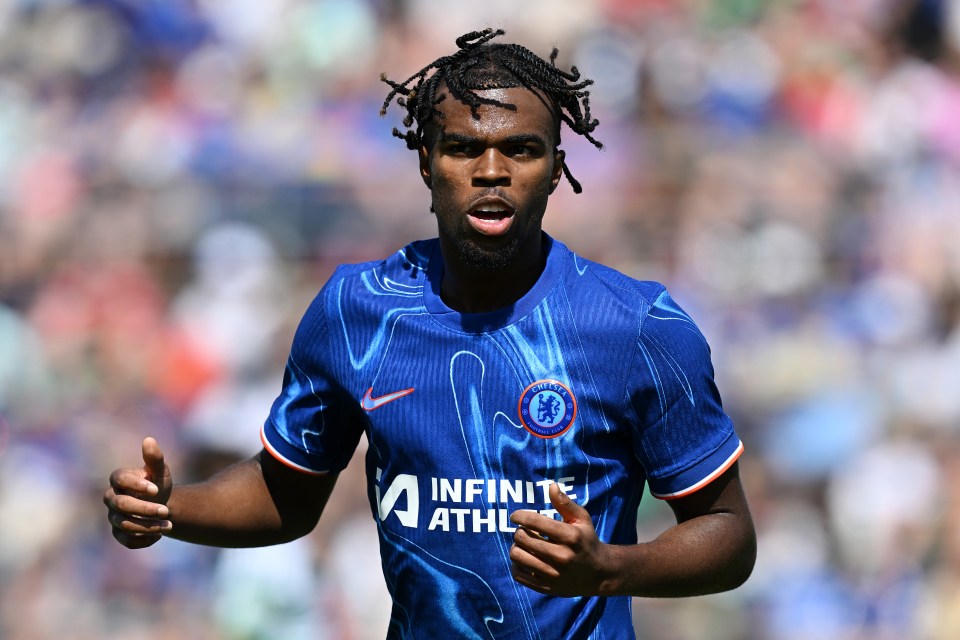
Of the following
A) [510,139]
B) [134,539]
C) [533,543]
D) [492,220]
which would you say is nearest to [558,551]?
[533,543]

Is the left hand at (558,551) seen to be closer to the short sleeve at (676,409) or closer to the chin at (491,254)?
the short sleeve at (676,409)

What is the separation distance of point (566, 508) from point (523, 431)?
37cm

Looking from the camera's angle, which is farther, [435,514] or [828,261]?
[828,261]

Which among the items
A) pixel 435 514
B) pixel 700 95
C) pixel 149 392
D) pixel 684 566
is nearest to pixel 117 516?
pixel 435 514

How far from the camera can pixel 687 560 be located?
9.47 feet

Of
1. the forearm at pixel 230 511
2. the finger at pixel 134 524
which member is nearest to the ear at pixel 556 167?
the forearm at pixel 230 511

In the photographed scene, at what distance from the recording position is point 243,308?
7.60m

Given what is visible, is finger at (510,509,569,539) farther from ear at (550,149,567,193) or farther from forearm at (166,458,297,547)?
forearm at (166,458,297,547)

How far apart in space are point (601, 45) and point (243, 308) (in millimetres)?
2710

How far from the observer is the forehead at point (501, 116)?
3.00m

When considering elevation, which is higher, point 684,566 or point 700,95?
point 700,95

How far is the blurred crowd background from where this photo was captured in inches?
273

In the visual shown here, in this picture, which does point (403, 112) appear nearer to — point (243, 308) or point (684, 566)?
point (243, 308)

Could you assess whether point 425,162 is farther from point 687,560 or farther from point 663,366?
point 687,560
